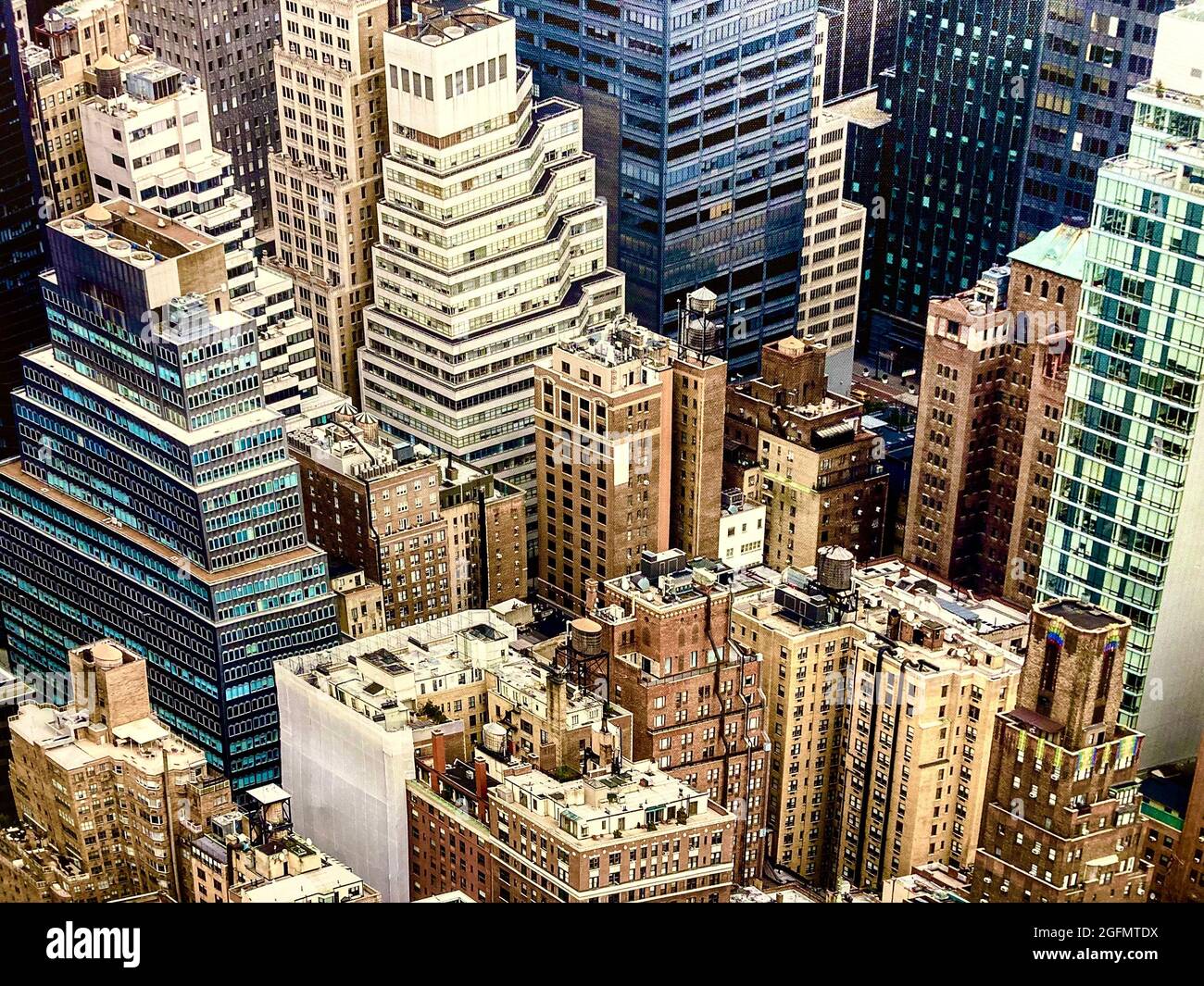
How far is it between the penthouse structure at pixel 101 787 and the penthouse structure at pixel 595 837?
2686cm

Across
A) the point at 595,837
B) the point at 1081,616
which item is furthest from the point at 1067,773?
the point at 595,837

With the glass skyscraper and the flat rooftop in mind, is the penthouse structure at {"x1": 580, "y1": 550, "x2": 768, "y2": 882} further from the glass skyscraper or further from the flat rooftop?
the flat rooftop

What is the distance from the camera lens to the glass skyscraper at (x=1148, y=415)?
574ft

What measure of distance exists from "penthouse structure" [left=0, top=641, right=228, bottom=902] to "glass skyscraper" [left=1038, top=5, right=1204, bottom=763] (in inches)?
3420

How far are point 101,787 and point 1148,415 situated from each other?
4019 inches

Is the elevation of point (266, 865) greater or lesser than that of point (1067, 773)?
lesser

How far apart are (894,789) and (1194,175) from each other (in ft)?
215

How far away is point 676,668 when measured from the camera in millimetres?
190000

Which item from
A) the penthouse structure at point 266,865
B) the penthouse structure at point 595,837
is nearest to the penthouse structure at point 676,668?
the penthouse structure at point 595,837

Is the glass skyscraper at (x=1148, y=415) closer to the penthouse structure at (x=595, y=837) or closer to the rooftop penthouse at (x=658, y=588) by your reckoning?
the rooftop penthouse at (x=658, y=588)

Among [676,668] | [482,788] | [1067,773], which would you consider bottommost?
[482,788]

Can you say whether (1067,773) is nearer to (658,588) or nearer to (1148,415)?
(1148,415)

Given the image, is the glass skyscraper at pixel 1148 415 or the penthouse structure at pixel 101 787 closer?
A: the glass skyscraper at pixel 1148 415
